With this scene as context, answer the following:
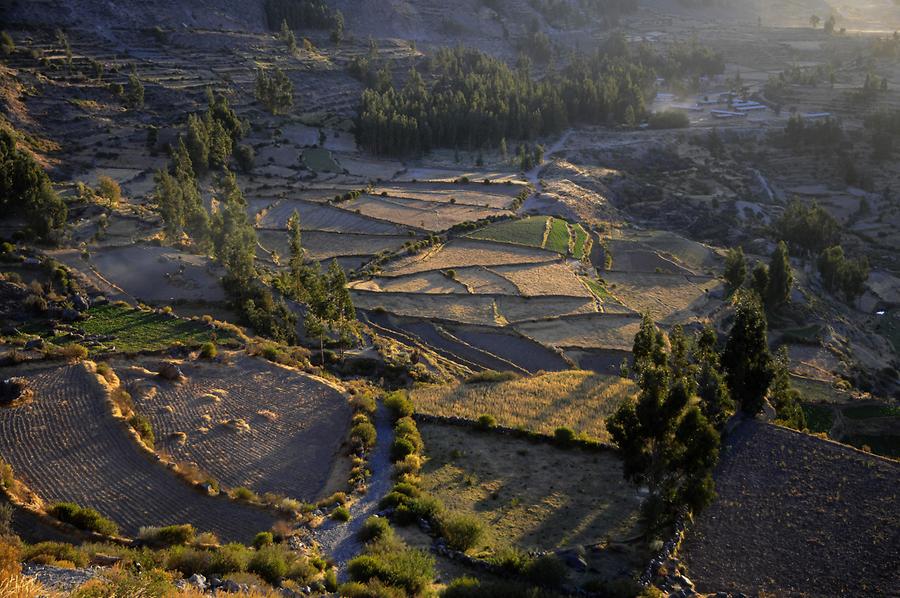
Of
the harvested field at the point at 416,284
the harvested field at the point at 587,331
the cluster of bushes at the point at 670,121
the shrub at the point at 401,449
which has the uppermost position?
the cluster of bushes at the point at 670,121

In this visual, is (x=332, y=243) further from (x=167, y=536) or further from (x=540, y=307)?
(x=167, y=536)

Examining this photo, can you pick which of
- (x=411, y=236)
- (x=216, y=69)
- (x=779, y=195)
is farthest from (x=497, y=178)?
(x=216, y=69)

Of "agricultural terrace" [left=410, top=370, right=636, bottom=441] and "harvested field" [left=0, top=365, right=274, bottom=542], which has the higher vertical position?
"harvested field" [left=0, top=365, right=274, bottom=542]

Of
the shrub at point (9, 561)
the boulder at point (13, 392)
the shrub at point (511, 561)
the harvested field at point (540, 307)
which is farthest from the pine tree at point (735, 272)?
the shrub at point (9, 561)

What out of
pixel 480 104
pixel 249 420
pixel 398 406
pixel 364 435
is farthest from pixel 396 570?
pixel 480 104

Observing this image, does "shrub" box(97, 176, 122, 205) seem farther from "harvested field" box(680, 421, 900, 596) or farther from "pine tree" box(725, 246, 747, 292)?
"harvested field" box(680, 421, 900, 596)

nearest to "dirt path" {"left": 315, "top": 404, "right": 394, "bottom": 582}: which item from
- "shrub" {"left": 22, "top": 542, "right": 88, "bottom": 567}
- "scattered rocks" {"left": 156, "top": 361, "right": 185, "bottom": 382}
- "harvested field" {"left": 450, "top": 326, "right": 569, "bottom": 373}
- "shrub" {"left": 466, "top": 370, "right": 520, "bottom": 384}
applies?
"shrub" {"left": 22, "top": 542, "right": 88, "bottom": 567}

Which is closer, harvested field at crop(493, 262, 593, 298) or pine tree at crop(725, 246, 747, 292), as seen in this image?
harvested field at crop(493, 262, 593, 298)

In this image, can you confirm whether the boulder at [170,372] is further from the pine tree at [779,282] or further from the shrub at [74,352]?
the pine tree at [779,282]
